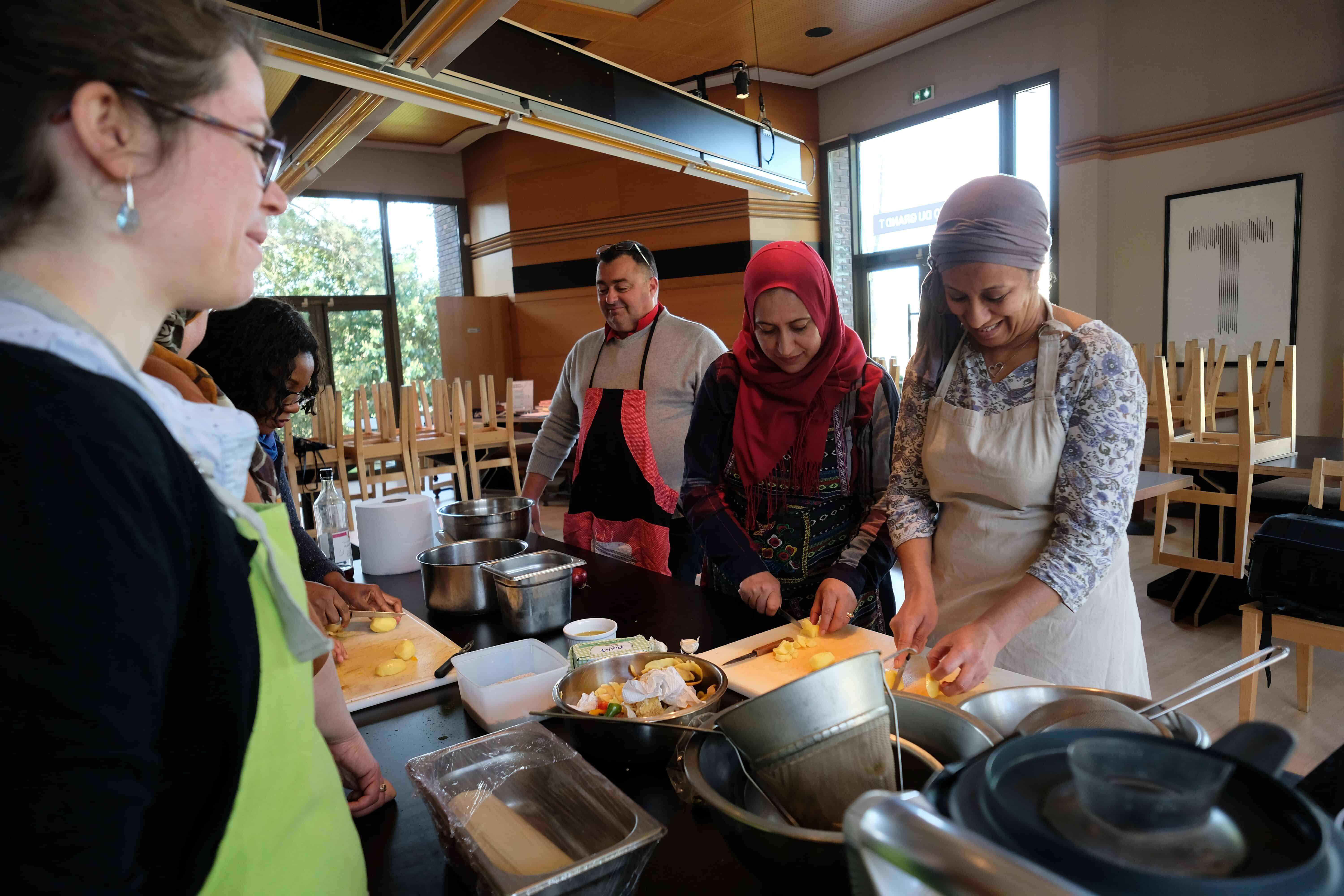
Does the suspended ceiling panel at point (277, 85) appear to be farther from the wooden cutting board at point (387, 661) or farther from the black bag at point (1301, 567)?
the black bag at point (1301, 567)

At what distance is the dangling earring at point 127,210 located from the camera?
19.7 inches

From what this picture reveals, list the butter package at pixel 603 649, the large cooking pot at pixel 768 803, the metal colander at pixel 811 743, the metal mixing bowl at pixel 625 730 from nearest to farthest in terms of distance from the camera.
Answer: the large cooking pot at pixel 768 803, the metal colander at pixel 811 743, the metal mixing bowl at pixel 625 730, the butter package at pixel 603 649

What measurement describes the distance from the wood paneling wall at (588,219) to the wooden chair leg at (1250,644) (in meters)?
5.41

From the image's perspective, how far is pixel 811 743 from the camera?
29.1 inches


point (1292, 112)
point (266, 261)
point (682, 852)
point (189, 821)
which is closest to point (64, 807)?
point (189, 821)

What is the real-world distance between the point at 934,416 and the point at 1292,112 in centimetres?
552

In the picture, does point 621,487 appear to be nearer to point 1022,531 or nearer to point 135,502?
point 1022,531

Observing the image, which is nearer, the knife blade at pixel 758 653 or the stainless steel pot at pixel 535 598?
the knife blade at pixel 758 653

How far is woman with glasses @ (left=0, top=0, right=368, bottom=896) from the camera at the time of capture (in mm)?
437

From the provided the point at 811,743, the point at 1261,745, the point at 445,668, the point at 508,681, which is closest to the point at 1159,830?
the point at 1261,745

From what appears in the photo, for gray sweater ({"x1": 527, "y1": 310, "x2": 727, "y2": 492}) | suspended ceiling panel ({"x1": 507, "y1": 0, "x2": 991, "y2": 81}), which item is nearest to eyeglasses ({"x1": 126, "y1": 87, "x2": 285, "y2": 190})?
gray sweater ({"x1": 527, "y1": 310, "x2": 727, "y2": 492})

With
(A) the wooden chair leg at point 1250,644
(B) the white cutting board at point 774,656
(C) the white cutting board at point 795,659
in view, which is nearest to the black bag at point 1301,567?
(A) the wooden chair leg at point 1250,644

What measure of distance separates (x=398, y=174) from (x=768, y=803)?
31.7ft

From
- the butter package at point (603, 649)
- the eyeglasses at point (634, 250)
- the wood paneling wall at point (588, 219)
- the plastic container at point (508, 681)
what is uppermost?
the wood paneling wall at point (588, 219)
